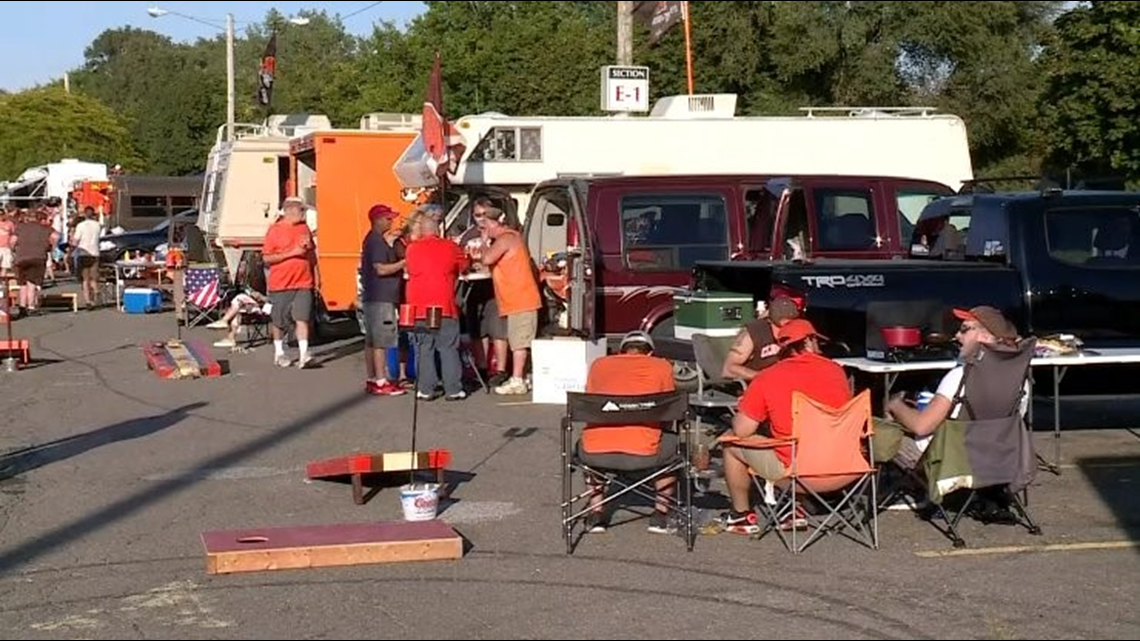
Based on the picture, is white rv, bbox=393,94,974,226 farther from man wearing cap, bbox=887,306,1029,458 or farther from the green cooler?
man wearing cap, bbox=887,306,1029,458

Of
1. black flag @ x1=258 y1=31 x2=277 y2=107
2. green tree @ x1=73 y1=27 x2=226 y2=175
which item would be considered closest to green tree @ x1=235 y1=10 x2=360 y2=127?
green tree @ x1=73 y1=27 x2=226 y2=175

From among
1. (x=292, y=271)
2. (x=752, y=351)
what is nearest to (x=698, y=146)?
(x=292, y=271)

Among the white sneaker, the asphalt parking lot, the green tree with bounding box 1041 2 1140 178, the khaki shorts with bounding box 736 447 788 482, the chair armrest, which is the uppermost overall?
the green tree with bounding box 1041 2 1140 178

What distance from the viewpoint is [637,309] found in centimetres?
1376

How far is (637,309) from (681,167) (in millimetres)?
4360

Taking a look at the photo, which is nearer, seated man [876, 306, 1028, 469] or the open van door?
seated man [876, 306, 1028, 469]

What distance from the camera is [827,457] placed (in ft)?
26.9

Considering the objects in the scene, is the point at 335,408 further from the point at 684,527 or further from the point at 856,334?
the point at 684,527

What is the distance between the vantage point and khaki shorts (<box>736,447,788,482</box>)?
324 inches

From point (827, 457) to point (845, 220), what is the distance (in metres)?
6.25

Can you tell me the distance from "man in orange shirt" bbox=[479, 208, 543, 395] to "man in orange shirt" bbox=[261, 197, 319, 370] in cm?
270

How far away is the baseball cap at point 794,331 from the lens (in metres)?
8.81

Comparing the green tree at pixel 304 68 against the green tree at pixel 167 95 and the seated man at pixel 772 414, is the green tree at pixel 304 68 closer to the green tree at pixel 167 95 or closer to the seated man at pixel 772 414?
the green tree at pixel 167 95

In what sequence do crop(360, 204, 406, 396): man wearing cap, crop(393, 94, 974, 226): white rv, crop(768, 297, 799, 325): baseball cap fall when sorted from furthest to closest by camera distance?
crop(393, 94, 974, 226): white rv → crop(360, 204, 406, 396): man wearing cap → crop(768, 297, 799, 325): baseball cap
